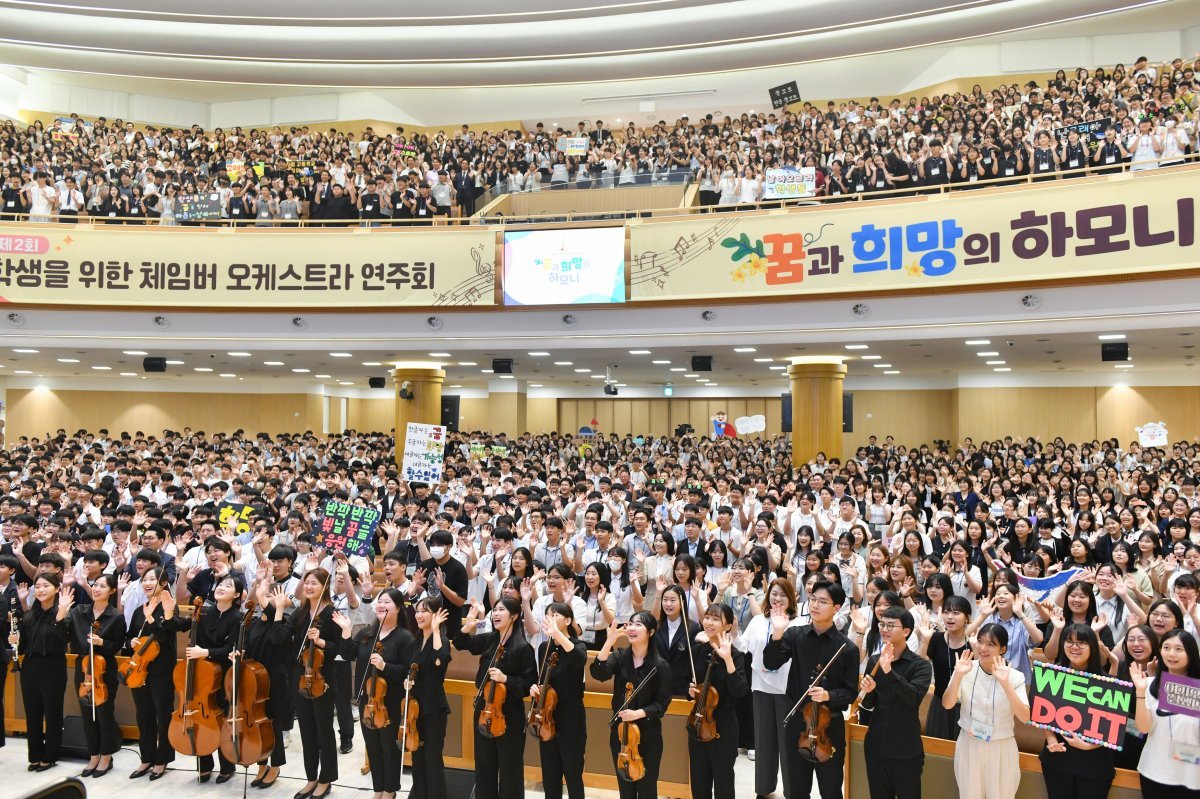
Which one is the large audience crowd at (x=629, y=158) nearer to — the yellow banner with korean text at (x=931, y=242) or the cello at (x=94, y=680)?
the yellow banner with korean text at (x=931, y=242)

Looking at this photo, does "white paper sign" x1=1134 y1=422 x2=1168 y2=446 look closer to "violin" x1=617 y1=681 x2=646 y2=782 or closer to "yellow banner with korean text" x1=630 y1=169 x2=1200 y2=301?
"yellow banner with korean text" x1=630 y1=169 x2=1200 y2=301

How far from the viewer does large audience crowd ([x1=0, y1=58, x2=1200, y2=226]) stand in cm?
1442

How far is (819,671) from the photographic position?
503 centimetres

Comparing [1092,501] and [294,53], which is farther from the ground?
[294,53]

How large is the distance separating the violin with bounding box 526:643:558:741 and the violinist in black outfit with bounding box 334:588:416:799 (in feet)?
3.02

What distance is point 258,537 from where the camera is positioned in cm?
832

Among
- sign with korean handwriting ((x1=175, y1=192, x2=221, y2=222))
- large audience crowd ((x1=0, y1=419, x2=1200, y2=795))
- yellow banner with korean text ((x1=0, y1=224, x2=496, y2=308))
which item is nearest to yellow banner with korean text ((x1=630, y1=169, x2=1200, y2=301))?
large audience crowd ((x1=0, y1=419, x2=1200, y2=795))

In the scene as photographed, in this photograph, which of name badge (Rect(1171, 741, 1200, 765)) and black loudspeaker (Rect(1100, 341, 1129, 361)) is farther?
black loudspeaker (Rect(1100, 341, 1129, 361))

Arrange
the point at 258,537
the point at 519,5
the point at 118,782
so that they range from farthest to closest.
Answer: the point at 519,5 → the point at 258,537 → the point at 118,782

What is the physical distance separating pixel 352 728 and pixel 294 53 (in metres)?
22.6

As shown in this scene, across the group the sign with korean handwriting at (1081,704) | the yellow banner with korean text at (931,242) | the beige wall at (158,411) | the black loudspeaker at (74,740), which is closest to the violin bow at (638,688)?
the sign with korean handwriting at (1081,704)

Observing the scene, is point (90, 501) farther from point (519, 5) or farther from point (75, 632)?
point (519, 5)

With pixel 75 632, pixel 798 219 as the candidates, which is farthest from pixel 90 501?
pixel 798 219

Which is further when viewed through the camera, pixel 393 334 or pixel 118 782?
pixel 393 334
